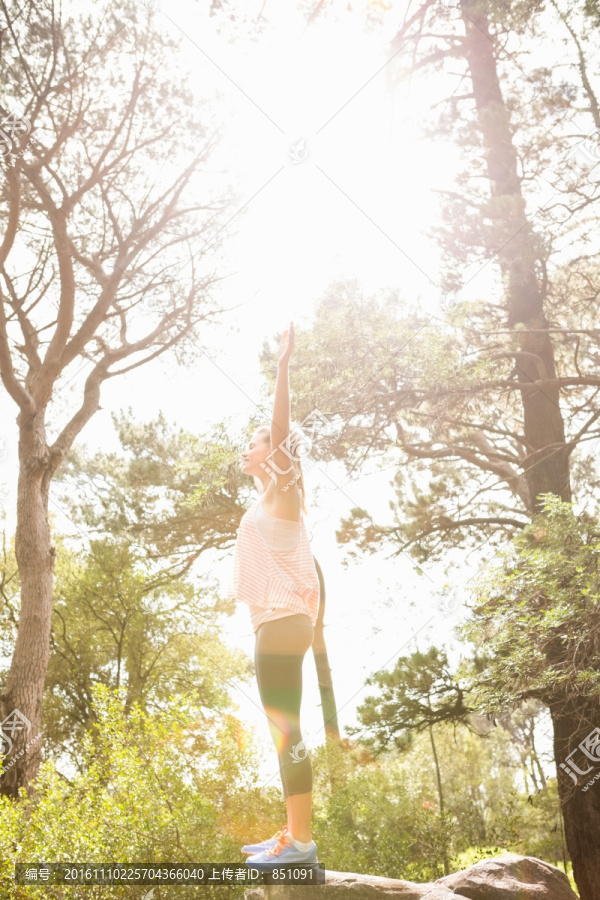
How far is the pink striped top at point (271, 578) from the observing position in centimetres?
235

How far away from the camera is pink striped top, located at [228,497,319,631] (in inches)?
92.4

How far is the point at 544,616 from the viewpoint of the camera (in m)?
4.52

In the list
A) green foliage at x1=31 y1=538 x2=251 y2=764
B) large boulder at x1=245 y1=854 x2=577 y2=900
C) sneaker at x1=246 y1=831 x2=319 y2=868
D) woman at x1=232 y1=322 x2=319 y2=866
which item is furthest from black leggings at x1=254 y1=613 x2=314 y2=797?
green foliage at x1=31 y1=538 x2=251 y2=764

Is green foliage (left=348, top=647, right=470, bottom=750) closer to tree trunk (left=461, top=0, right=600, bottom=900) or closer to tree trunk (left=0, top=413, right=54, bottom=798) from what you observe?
tree trunk (left=461, top=0, right=600, bottom=900)

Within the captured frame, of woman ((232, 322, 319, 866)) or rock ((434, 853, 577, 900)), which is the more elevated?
woman ((232, 322, 319, 866))

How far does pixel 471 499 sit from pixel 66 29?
6143mm

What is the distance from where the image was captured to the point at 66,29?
662 cm

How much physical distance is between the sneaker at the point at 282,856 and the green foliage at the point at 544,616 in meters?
2.37

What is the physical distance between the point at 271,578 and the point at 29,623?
4258mm

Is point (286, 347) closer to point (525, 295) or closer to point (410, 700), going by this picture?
point (410, 700)

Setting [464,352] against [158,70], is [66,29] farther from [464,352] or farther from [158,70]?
[464,352]

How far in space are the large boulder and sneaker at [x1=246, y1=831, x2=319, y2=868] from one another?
585 millimetres

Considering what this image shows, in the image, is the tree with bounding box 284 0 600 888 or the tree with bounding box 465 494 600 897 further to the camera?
the tree with bounding box 284 0 600 888

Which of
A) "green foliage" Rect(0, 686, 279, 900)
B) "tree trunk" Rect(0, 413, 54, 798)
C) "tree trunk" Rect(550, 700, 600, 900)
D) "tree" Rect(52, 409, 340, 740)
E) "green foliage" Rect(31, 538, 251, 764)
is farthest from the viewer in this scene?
"green foliage" Rect(31, 538, 251, 764)
